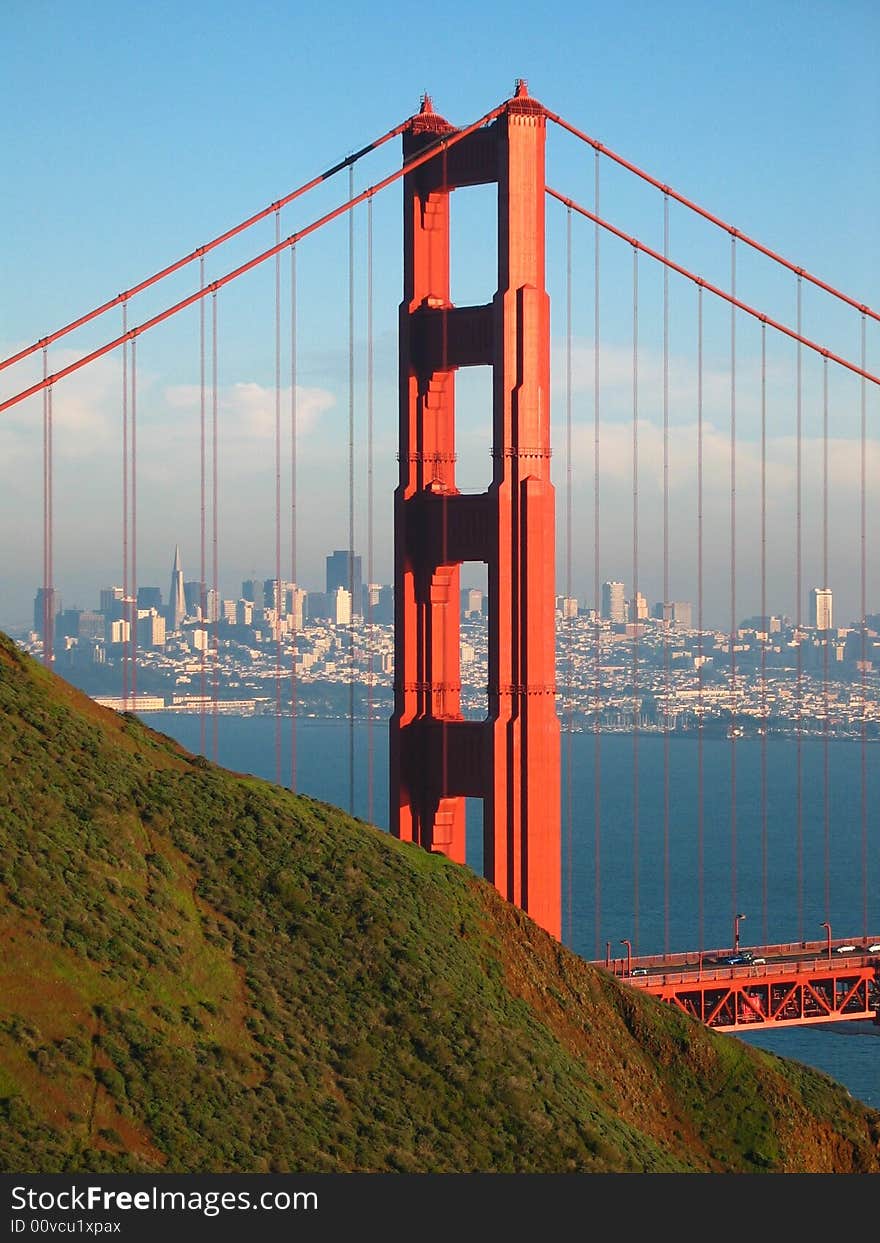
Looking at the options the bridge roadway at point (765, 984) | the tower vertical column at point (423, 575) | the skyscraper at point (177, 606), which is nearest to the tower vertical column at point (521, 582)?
the tower vertical column at point (423, 575)

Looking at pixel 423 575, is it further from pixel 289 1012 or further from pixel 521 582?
pixel 289 1012

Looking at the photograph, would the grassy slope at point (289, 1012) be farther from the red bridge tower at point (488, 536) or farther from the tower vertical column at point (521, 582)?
the red bridge tower at point (488, 536)

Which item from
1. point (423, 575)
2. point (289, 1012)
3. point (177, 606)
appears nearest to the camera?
point (289, 1012)

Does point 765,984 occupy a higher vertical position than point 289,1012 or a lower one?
lower

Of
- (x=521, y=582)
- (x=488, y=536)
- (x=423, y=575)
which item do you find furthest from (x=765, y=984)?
(x=488, y=536)

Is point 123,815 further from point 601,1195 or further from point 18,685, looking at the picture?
point 601,1195

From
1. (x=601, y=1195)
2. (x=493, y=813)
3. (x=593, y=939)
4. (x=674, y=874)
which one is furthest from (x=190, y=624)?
(x=601, y=1195)

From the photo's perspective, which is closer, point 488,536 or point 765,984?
point 488,536
